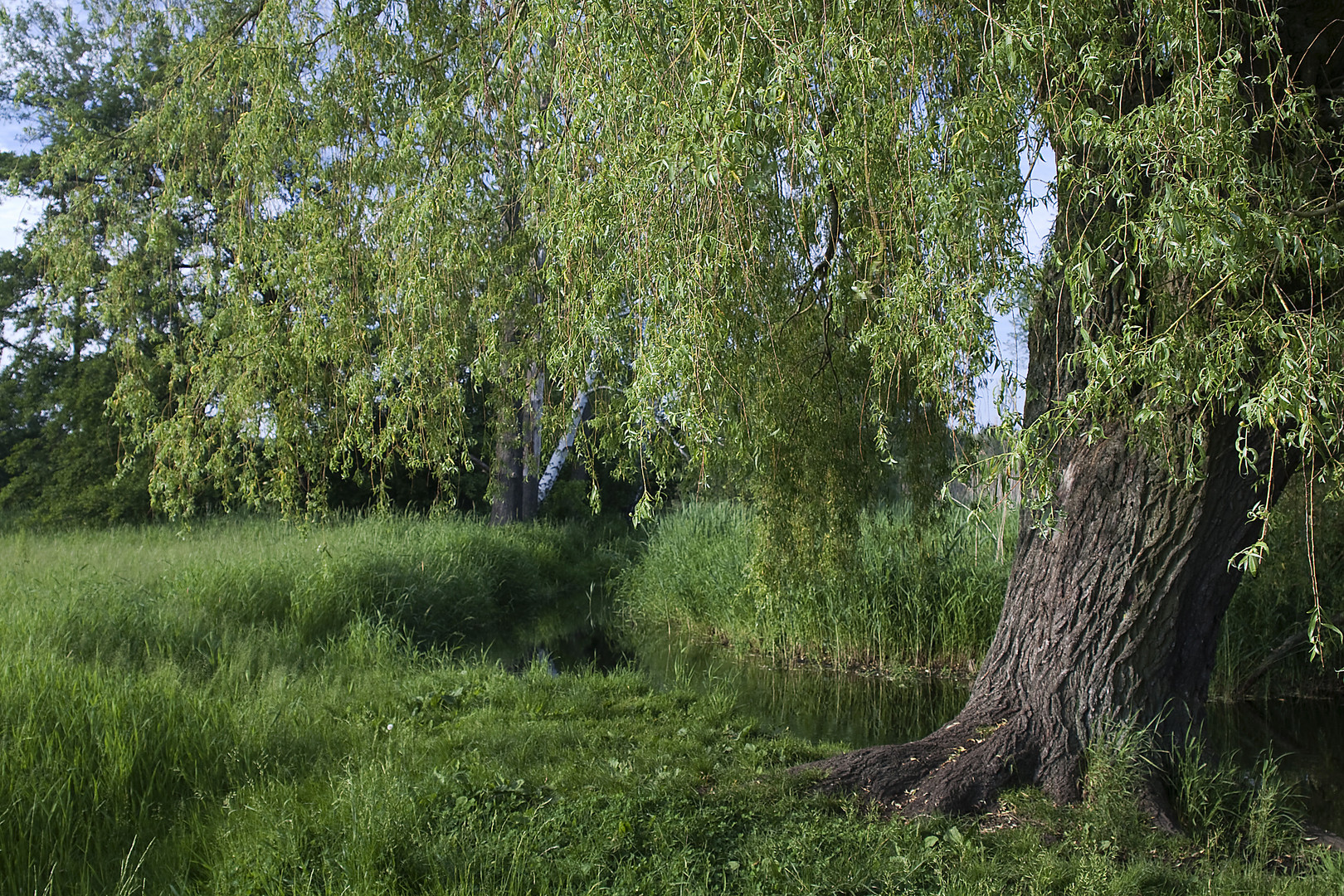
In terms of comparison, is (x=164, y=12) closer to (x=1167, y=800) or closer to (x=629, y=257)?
(x=629, y=257)

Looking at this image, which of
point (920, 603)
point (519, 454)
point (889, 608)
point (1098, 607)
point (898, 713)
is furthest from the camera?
point (519, 454)

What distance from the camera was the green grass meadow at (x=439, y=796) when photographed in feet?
10.4

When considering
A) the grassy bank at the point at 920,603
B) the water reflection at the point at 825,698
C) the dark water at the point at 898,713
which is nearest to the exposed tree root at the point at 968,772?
the dark water at the point at 898,713

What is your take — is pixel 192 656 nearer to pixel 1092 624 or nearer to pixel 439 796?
pixel 439 796

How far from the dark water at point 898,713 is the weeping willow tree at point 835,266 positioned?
1.55m

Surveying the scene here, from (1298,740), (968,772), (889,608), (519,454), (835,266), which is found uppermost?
(835,266)

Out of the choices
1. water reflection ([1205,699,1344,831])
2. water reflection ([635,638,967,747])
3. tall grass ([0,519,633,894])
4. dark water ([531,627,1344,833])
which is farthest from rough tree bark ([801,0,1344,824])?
tall grass ([0,519,633,894])

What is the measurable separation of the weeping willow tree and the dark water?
5.09ft

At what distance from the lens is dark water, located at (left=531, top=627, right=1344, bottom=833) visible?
18.3 ft

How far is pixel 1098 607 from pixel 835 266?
6.06 feet

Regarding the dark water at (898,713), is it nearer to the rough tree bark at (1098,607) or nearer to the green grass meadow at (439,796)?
the green grass meadow at (439,796)

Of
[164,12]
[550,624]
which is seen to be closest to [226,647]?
[164,12]

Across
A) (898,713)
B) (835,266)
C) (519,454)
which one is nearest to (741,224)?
(835,266)

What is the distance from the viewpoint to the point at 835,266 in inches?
156
